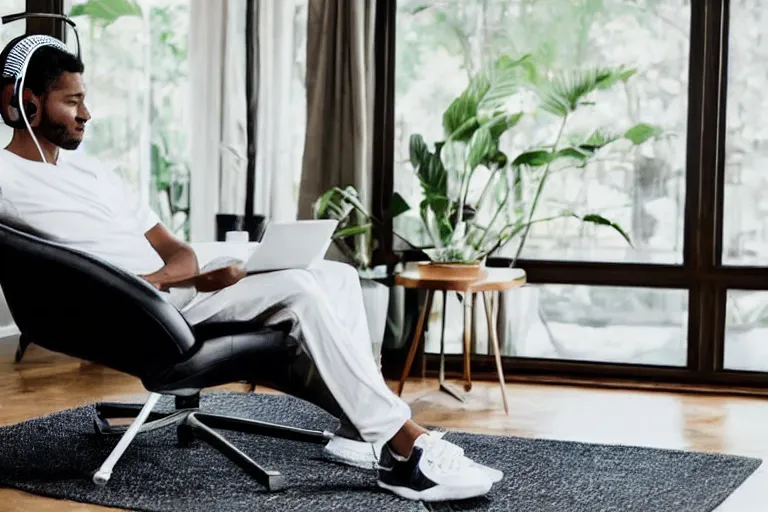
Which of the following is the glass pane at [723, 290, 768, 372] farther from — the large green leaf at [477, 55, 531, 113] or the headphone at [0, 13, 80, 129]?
the headphone at [0, 13, 80, 129]

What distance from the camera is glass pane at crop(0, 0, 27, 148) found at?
4965mm

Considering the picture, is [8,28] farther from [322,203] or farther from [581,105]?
[581,105]

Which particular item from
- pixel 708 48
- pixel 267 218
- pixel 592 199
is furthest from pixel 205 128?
pixel 708 48

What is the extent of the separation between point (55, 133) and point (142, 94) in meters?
2.87

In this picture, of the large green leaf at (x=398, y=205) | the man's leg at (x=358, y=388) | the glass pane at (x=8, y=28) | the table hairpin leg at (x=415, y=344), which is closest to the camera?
the man's leg at (x=358, y=388)

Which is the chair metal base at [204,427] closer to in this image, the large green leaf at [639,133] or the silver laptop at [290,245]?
the silver laptop at [290,245]

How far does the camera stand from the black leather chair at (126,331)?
2414 millimetres

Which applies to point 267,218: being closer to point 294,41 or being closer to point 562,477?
point 294,41

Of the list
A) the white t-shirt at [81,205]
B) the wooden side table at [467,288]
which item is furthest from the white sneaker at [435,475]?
the wooden side table at [467,288]

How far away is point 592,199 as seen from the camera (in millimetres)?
4426

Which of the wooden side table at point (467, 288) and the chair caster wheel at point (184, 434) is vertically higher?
the wooden side table at point (467, 288)

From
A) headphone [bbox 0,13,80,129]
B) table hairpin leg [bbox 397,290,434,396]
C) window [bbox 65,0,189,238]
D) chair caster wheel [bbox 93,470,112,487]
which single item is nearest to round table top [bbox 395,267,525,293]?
table hairpin leg [bbox 397,290,434,396]

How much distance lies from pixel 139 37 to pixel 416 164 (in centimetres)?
206

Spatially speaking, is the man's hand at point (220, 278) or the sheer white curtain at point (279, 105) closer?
the man's hand at point (220, 278)
